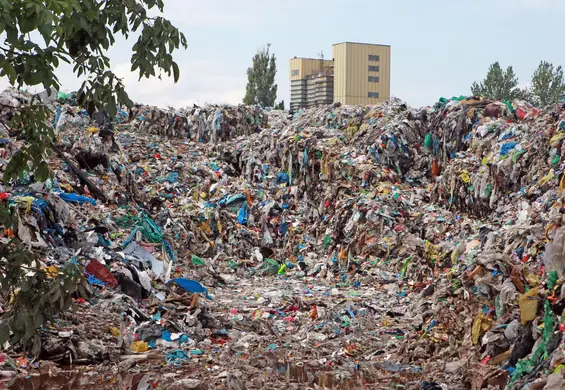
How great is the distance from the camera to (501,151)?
10555 mm

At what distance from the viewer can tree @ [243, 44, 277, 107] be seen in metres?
34.4

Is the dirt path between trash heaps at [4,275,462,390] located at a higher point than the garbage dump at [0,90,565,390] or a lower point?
lower

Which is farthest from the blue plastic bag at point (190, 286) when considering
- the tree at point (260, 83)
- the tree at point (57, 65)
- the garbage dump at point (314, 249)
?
the tree at point (260, 83)

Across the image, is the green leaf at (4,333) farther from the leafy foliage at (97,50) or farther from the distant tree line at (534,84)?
the distant tree line at (534,84)

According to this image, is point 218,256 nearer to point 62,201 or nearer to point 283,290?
point 283,290

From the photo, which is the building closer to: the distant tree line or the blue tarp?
the distant tree line

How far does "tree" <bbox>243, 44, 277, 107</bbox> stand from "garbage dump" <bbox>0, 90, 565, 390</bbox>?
57.2 feet

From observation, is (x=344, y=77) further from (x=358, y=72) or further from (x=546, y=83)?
(x=546, y=83)

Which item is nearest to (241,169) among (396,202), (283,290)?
(396,202)

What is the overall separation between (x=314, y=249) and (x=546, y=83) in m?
26.3

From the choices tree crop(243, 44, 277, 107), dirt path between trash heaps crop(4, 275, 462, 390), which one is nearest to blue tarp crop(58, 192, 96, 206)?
dirt path between trash heaps crop(4, 275, 462, 390)

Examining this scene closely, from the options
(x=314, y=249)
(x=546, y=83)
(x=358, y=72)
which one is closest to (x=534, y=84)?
(x=546, y=83)

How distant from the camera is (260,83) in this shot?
113 ft

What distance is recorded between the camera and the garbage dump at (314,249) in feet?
17.8
